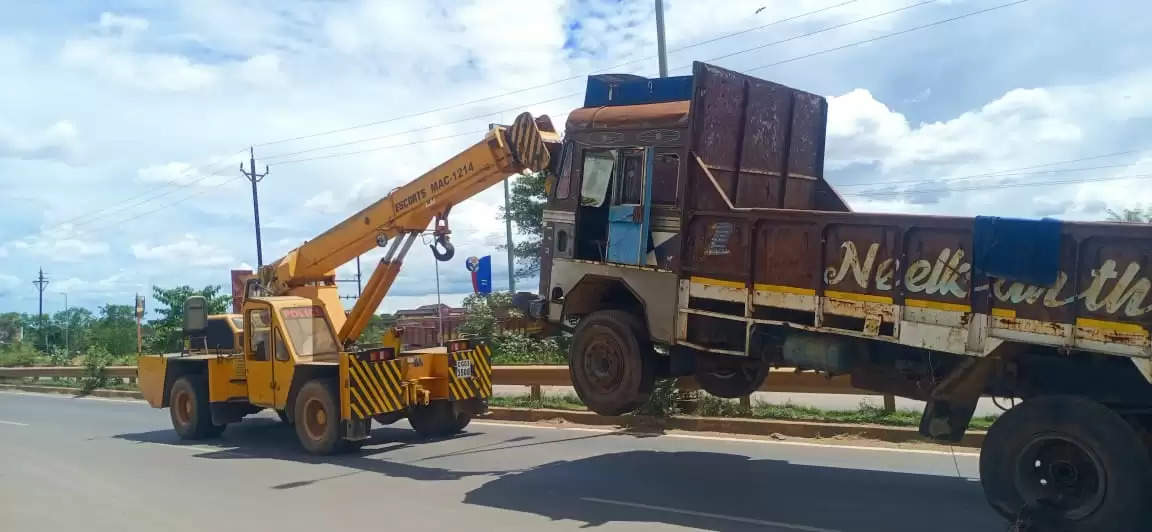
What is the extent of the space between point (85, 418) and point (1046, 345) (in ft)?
55.9

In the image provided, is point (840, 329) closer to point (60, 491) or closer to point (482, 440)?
point (482, 440)

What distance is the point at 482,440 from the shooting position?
Result: 11.8 m

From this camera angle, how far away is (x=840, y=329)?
7.04 metres

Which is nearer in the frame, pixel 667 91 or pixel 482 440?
pixel 667 91

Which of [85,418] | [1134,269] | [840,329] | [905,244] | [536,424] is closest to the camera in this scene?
[1134,269]

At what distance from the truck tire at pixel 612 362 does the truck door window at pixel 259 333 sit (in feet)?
16.9

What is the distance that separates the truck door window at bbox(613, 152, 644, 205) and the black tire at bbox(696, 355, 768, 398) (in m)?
1.67

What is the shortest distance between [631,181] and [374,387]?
176 inches

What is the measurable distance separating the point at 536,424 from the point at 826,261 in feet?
23.1

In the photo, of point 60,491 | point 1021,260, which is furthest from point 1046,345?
point 60,491

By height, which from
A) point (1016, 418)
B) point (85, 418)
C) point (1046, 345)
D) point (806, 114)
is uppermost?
point (806, 114)

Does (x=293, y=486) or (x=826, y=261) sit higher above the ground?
(x=826, y=261)

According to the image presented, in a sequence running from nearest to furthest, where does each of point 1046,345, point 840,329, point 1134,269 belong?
point 1134,269 < point 1046,345 < point 840,329

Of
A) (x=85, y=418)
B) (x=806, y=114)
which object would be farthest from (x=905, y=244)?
(x=85, y=418)
